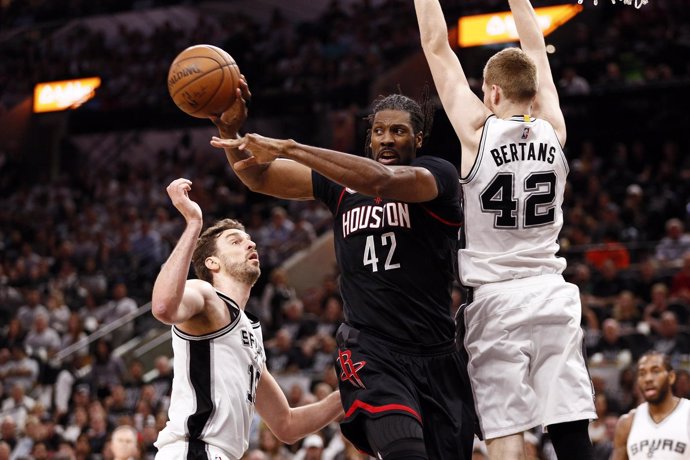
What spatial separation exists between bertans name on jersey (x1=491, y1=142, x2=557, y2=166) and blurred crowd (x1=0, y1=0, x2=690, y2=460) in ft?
18.6

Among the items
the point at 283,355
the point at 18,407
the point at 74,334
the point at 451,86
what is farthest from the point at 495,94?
the point at 74,334

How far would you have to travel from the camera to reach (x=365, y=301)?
15.9ft

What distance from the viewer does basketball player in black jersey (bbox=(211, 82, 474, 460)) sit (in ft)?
15.2

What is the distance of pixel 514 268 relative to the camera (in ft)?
15.6

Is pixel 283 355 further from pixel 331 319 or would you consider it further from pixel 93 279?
pixel 93 279

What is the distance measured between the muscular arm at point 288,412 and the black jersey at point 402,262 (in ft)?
2.89

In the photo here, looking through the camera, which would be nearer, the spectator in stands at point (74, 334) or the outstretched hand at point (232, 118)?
the outstretched hand at point (232, 118)

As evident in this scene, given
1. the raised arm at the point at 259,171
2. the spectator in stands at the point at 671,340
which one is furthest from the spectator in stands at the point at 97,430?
the raised arm at the point at 259,171

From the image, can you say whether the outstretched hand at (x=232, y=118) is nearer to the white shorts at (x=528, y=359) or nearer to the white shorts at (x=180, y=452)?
the white shorts at (x=528, y=359)

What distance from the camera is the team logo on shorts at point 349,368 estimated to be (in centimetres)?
471

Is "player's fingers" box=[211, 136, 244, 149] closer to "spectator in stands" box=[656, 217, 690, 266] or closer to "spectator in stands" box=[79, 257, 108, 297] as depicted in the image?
"spectator in stands" box=[656, 217, 690, 266]

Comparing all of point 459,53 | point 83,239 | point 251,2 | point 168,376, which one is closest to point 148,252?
point 83,239

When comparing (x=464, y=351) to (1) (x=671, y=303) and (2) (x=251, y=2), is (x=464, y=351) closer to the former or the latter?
(1) (x=671, y=303)

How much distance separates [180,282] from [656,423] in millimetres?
4490
